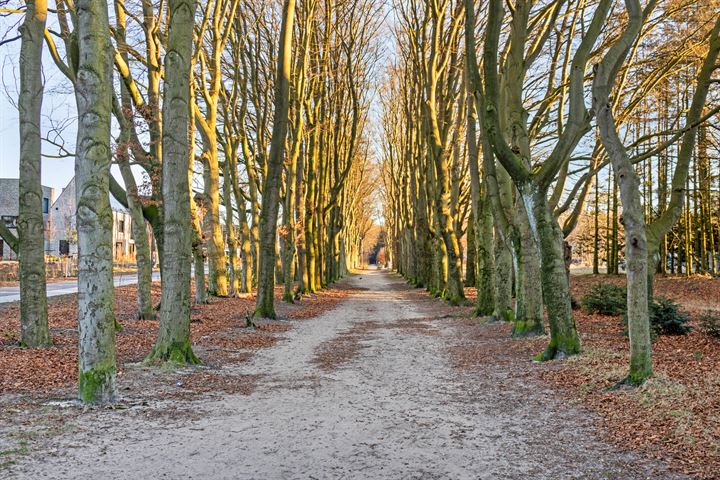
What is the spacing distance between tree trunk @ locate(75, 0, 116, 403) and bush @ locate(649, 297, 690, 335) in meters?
9.84

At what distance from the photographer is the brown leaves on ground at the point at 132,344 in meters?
7.82

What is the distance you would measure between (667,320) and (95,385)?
1023cm

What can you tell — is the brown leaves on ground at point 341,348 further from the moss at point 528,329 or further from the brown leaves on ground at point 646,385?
the moss at point 528,329

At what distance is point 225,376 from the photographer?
Answer: 897cm

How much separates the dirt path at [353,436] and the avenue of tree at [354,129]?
4.32 ft

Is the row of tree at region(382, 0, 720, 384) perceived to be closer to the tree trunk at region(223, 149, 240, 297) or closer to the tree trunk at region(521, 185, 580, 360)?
the tree trunk at region(521, 185, 580, 360)

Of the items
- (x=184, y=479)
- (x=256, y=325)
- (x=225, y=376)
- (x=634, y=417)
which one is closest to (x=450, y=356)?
(x=225, y=376)

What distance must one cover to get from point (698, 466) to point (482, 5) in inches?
682

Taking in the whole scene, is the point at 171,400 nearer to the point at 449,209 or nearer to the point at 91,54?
the point at 91,54

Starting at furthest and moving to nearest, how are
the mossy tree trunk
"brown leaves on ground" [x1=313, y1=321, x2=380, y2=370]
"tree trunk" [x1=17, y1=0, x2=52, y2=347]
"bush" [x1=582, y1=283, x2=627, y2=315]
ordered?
"bush" [x1=582, y1=283, x2=627, y2=315] → the mossy tree trunk → "brown leaves on ground" [x1=313, y1=321, x2=380, y2=370] → "tree trunk" [x1=17, y1=0, x2=52, y2=347]

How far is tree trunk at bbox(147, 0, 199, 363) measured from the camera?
948 cm

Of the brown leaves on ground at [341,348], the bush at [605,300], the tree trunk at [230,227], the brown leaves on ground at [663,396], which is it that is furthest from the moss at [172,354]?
the tree trunk at [230,227]

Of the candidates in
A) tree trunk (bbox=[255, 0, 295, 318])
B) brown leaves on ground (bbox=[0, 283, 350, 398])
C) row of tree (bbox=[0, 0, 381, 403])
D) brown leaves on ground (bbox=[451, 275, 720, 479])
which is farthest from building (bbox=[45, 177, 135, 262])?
brown leaves on ground (bbox=[451, 275, 720, 479])

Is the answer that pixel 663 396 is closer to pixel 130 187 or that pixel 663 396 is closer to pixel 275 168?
pixel 275 168
